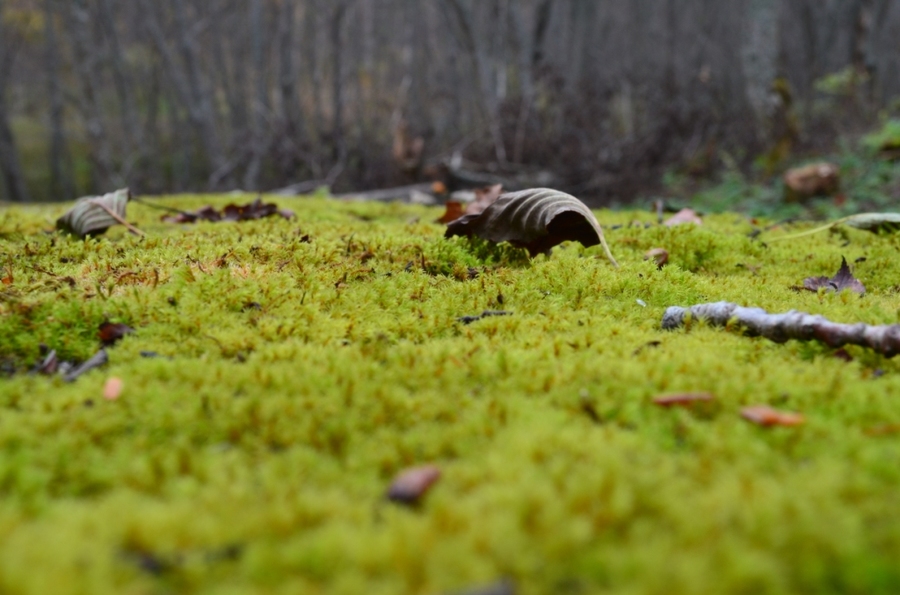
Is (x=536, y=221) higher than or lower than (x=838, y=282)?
higher

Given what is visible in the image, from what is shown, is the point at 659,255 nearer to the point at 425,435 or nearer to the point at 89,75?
the point at 425,435

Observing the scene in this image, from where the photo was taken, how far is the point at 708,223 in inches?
154

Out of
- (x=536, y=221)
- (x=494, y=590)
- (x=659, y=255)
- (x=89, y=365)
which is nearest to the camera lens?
(x=494, y=590)

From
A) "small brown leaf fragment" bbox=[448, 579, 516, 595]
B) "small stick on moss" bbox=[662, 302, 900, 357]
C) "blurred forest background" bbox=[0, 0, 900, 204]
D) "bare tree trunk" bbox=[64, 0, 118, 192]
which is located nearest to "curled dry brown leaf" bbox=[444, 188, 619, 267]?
"small stick on moss" bbox=[662, 302, 900, 357]

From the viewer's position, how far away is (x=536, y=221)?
254 cm

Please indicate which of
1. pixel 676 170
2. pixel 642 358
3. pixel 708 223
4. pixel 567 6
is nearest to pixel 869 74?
pixel 676 170

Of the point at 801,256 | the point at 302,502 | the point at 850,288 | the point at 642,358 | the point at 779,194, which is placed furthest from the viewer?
the point at 779,194

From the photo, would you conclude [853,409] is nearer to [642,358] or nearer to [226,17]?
[642,358]

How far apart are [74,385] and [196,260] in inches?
34.1

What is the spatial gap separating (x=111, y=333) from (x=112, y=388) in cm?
42

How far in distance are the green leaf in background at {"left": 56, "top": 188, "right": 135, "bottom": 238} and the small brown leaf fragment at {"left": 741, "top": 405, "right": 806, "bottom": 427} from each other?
2.91 m

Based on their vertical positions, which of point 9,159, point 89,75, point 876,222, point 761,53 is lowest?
point 876,222

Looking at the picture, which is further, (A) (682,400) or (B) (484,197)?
(B) (484,197)

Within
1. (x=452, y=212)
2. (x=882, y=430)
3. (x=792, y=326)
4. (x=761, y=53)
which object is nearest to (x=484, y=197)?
(x=452, y=212)
